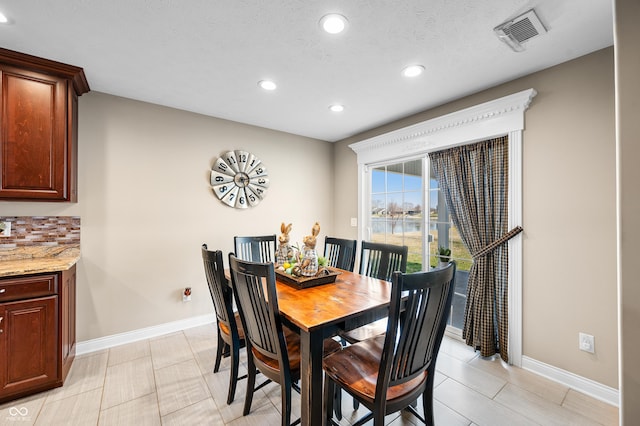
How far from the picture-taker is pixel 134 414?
179cm

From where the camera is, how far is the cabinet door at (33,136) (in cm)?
206

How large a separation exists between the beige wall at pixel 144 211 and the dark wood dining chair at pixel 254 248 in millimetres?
608

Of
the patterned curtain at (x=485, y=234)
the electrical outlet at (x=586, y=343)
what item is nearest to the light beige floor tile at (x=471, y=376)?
the patterned curtain at (x=485, y=234)

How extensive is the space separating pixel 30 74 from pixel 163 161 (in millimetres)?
1142

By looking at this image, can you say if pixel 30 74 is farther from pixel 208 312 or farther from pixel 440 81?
pixel 440 81

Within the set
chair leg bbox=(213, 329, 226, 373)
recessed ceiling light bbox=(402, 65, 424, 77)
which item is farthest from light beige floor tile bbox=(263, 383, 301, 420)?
recessed ceiling light bbox=(402, 65, 424, 77)

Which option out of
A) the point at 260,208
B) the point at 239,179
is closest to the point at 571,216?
the point at 260,208

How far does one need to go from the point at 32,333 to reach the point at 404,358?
101 inches

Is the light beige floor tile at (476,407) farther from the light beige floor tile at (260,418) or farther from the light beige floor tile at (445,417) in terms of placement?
the light beige floor tile at (260,418)

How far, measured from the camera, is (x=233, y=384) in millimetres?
1893

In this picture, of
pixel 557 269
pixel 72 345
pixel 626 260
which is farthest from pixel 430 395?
pixel 72 345

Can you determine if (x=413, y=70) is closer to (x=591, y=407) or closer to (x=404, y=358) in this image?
(x=404, y=358)

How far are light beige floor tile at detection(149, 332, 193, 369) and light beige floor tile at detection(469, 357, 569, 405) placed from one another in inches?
104

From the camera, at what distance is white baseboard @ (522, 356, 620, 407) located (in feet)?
6.22
